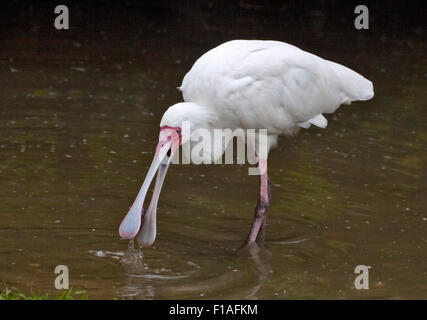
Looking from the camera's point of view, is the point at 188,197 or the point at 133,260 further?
the point at 188,197

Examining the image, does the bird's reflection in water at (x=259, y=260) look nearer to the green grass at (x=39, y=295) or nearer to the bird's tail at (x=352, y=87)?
the green grass at (x=39, y=295)

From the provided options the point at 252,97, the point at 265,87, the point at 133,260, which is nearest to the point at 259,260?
the point at 133,260

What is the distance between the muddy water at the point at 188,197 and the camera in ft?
20.5

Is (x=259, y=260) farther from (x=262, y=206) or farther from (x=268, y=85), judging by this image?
(x=268, y=85)

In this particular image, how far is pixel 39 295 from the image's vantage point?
5.66 meters

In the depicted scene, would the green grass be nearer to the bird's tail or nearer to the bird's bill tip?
the bird's bill tip

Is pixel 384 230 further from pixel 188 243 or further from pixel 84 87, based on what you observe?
pixel 84 87

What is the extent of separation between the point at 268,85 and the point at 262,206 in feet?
2.81

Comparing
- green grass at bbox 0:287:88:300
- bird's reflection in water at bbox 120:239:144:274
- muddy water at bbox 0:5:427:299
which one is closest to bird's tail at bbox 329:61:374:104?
muddy water at bbox 0:5:427:299

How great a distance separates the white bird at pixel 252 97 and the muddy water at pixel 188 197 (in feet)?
1.08

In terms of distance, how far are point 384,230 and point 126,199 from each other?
6.31ft

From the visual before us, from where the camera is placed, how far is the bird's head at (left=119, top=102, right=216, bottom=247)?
20.7 feet

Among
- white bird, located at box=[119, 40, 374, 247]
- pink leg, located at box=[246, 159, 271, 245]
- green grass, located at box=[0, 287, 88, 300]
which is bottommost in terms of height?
green grass, located at box=[0, 287, 88, 300]

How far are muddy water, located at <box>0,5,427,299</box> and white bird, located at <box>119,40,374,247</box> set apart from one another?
1.08 ft
